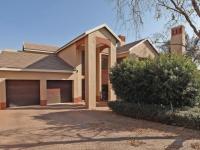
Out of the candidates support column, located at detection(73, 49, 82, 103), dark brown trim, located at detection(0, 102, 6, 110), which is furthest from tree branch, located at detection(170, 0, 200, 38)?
dark brown trim, located at detection(0, 102, 6, 110)

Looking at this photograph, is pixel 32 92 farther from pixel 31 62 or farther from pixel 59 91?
pixel 31 62

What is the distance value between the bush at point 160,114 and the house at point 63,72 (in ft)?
15.6

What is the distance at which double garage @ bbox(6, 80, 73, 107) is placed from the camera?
18.7m

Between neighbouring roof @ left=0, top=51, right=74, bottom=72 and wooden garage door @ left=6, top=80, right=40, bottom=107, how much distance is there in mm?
1467

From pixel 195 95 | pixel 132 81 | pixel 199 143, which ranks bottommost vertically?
pixel 199 143

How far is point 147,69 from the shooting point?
13.4 meters

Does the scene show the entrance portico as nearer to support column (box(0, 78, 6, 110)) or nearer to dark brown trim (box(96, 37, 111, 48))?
dark brown trim (box(96, 37, 111, 48))

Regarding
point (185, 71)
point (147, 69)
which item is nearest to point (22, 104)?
point (147, 69)

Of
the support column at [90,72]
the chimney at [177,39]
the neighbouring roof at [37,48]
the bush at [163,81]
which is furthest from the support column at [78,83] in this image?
the chimney at [177,39]

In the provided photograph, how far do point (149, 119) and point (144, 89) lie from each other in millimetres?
2302

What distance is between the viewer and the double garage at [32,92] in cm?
1866

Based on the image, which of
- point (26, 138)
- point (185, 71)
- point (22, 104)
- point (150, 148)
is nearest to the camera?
point (150, 148)

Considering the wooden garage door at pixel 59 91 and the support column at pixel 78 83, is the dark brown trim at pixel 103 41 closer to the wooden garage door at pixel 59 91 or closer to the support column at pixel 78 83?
the support column at pixel 78 83

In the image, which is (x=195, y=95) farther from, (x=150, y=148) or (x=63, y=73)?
(x=63, y=73)
